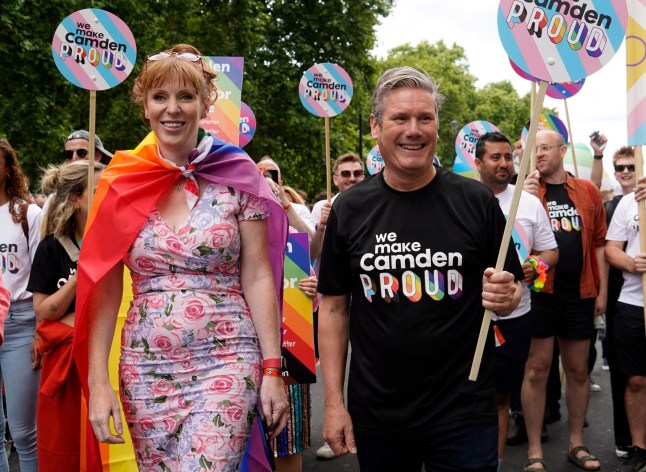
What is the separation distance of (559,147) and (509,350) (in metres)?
1.82

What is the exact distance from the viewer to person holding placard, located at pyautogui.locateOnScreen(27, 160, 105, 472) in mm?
4203

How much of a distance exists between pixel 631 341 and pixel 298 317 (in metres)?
2.41

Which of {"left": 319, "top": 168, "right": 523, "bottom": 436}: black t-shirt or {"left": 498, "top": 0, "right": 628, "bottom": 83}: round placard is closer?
{"left": 319, "top": 168, "right": 523, "bottom": 436}: black t-shirt

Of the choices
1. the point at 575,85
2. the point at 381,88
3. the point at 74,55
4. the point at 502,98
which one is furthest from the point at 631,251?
the point at 502,98

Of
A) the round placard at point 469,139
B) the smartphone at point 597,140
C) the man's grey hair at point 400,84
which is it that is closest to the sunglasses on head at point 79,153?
the man's grey hair at point 400,84

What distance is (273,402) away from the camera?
119 inches

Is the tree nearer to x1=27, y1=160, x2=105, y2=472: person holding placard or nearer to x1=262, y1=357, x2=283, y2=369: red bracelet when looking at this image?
x1=27, y1=160, x2=105, y2=472: person holding placard

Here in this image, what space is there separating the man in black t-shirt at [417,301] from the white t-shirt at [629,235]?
10.5 feet

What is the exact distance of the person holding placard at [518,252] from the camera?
5.43m

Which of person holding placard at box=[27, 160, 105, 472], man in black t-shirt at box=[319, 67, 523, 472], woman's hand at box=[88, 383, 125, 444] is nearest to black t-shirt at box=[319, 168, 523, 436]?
man in black t-shirt at box=[319, 67, 523, 472]

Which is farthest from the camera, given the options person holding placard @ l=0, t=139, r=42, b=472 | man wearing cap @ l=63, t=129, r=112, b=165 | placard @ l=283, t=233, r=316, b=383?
man wearing cap @ l=63, t=129, r=112, b=165

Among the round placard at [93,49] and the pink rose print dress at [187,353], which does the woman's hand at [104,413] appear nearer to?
the pink rose print dress at [187,353]

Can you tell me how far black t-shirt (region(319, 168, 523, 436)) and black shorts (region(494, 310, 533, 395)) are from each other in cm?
243

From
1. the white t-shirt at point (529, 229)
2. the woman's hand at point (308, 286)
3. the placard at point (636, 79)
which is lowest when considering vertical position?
the woman's hand at point (308, 286)
